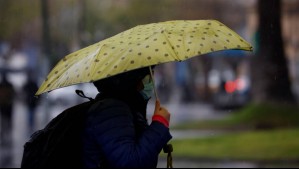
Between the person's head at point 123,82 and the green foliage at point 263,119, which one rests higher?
the person's head at point 123,82

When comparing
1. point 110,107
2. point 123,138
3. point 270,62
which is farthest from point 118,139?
point 270,62

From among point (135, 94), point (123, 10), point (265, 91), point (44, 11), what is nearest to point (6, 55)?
point (123, 10)

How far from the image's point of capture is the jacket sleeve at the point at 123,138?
11.4ft

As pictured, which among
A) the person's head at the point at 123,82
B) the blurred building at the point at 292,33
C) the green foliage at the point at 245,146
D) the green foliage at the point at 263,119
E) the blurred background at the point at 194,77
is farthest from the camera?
the blurred building at the point at 292,33

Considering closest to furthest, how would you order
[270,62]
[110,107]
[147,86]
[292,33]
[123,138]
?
[123,138], [110,107], [147,86], [270,62], [292,33]

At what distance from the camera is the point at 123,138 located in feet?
11.4

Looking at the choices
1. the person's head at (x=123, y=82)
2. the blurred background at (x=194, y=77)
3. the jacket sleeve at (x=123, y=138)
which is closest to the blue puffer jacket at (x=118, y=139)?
the jacket sleeve at (x=123, y=138)

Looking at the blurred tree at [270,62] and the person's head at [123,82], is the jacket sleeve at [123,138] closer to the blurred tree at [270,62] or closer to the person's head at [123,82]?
the person's head at [123,82]

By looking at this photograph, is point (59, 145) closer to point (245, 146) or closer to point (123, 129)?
point (123, 129)

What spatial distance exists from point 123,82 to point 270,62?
17678 mm

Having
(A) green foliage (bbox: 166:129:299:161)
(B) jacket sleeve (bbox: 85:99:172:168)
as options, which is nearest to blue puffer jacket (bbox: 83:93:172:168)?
(B) jacket sleeve (bbox: 85:99:172:168)

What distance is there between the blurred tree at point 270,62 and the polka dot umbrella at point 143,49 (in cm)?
→ 1561

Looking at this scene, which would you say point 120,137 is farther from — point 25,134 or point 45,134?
point 25,134

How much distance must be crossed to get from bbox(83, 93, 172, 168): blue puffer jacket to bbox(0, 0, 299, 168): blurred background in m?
3.71
